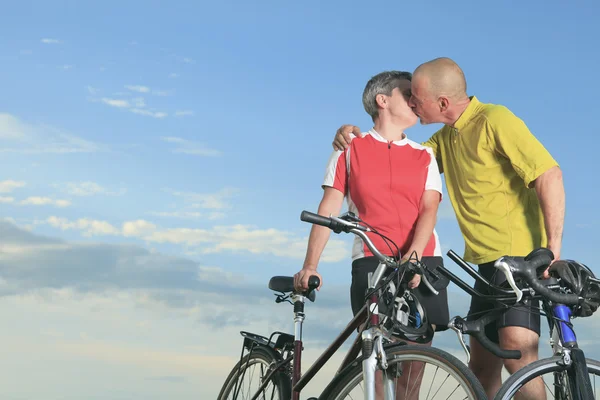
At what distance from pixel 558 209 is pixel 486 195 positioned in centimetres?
41

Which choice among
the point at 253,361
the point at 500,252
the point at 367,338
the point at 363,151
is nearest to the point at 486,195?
the point at 500,252

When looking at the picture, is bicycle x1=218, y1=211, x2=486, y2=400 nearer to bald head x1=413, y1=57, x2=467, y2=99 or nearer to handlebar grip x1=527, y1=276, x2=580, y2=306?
handlebar grip x1=527, y1=276, x2=580, y2=306

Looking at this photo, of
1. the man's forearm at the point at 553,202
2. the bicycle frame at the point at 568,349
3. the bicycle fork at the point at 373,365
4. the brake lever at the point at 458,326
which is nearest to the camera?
the bicycle frame at the point at 568,349

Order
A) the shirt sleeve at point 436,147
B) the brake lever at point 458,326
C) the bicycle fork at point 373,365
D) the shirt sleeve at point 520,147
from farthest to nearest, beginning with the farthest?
the shirt sleeve at point 436,147 → the shirt sleeve at point 520,147 → the bicycle fork at point 373,365 → the brake lever at point 458,326

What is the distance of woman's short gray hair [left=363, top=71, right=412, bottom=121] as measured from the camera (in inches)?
190

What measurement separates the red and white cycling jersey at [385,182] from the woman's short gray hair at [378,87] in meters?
0.15

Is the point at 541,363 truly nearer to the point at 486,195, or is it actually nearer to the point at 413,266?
the point at 413,266

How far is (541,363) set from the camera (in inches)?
138

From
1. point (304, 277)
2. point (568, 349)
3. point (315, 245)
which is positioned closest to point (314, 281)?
point (304, 277)

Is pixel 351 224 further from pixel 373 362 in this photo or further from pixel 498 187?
pixel 498 187

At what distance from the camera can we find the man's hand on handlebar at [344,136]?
4762 millimetres

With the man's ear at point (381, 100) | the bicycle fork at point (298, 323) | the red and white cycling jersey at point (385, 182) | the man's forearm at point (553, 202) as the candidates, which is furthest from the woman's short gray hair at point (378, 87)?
the bicycle fork at point (298, 323)

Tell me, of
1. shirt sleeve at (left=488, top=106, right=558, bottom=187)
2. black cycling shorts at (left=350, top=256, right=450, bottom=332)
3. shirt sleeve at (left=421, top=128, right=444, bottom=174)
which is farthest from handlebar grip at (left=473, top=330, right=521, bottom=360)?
shirt sleeve at (left=421, top=128, right=444, bottom=174)

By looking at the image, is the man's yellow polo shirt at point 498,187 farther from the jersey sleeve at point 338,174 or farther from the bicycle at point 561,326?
the bicycle at point 561,326
